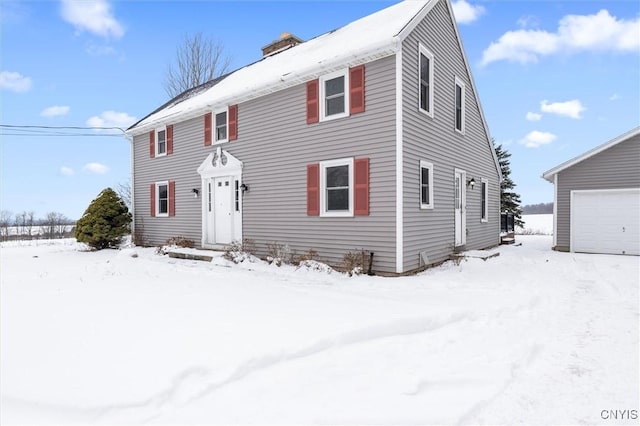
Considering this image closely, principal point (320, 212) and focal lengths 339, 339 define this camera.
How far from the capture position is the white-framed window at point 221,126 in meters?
11.2

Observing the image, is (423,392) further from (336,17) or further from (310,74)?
(336,17)

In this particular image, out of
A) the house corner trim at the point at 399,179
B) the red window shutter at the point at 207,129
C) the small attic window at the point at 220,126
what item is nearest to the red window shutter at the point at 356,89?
the house corner trim at the point at 399,179

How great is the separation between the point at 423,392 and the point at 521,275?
6.02m

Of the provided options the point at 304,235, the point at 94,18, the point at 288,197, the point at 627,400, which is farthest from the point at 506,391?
the point at 94,18

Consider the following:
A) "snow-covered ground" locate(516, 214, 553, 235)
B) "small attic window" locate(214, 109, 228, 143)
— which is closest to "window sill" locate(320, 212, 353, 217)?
"small attic window" locate(214, 109, 228, 143)

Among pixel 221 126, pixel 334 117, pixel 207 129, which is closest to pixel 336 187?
pixel 334 117

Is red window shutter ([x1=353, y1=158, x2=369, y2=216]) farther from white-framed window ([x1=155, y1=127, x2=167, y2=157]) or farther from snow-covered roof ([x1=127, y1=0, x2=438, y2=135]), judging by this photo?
white-framed window ([x1=155, y1=127, x2=167, y2=157])

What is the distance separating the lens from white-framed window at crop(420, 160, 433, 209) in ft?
27.7

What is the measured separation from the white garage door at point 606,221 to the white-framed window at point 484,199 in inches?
106

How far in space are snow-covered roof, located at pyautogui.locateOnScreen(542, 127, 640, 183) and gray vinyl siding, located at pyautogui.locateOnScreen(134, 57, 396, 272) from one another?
27.2ft

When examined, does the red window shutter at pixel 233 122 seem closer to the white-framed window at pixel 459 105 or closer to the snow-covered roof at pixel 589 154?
the white-framed window at pixel 459 105

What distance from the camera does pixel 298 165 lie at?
360 inches

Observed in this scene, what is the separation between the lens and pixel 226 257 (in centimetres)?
949

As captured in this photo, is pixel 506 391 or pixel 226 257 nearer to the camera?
pixel 506 391
